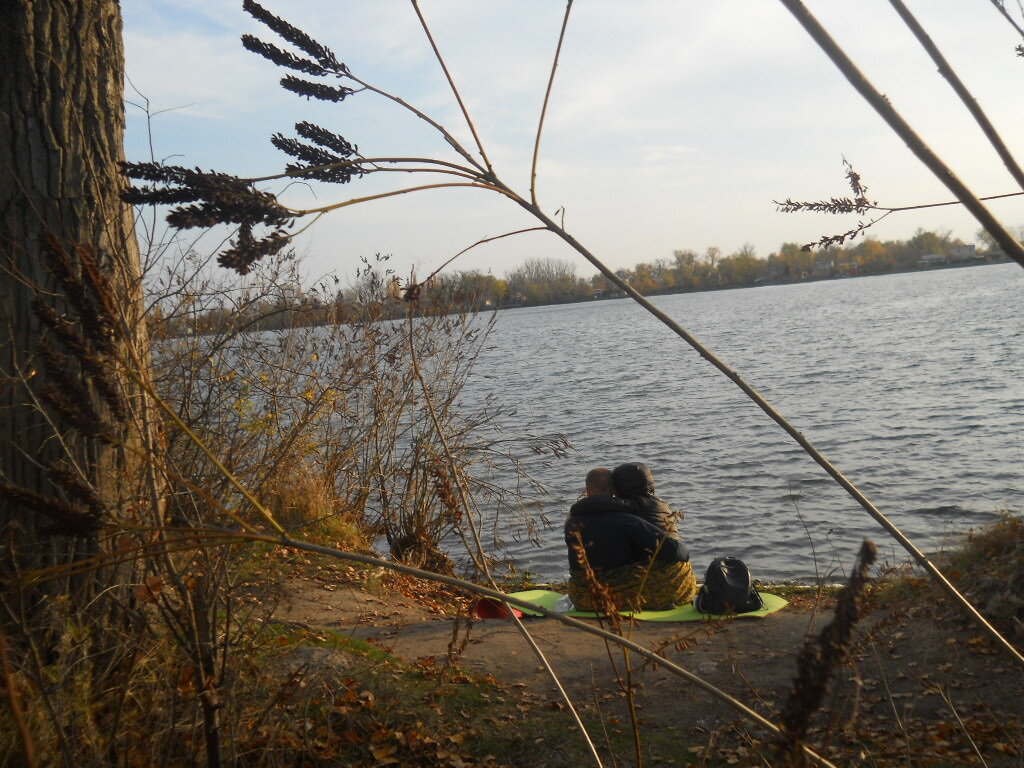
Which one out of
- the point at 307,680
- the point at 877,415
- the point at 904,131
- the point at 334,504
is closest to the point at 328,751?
the point at 307,680

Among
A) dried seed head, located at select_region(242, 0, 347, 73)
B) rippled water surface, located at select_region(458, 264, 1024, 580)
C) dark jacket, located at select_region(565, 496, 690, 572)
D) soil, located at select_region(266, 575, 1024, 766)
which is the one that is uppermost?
dried seed head, located at select_region(242, 0, 347, 73)

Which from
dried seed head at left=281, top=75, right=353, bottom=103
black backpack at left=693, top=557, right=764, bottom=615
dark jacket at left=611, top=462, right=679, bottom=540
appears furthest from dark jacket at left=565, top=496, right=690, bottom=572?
dried seed head at left=281, top=75, right=353, bottom=103

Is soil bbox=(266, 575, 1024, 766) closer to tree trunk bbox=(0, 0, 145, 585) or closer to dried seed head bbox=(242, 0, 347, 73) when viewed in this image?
tree trunk bbox=(0, 0, 145, 585)

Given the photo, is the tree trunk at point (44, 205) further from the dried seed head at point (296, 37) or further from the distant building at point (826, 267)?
the distant building at point (826, 267)

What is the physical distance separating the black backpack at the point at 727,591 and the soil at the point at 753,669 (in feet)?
0.61

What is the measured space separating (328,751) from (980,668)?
4.24 m

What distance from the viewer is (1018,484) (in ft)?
42.9

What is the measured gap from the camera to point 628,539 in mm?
7363

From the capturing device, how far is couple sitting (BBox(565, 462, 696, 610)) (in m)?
7.30

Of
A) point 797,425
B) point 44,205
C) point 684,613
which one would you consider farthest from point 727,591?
point 797,425

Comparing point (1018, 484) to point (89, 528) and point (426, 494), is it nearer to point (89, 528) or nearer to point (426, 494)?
point (426, 494)

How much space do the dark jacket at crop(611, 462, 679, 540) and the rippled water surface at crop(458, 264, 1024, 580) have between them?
50.2 inches

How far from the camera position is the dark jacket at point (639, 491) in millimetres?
7605

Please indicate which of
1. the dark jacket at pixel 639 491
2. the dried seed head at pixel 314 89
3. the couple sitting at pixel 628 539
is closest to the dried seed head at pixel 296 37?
the dried seed head at pixel 314 89
